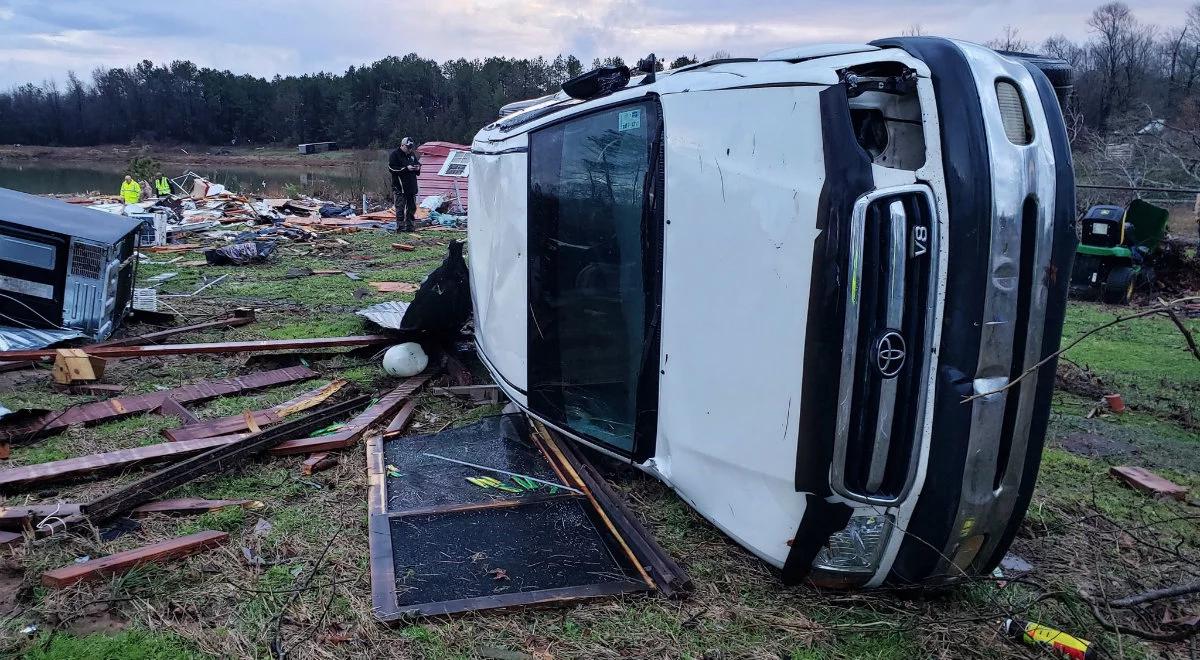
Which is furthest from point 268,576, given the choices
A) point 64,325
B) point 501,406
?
point 64,325

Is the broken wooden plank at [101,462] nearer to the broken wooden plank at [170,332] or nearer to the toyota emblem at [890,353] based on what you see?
the broken wooden plank at [170,332]

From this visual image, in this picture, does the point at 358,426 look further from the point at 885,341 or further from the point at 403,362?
the point at 885,341

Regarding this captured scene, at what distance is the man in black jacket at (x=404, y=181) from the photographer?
1658 centimetres

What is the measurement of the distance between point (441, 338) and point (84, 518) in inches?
119

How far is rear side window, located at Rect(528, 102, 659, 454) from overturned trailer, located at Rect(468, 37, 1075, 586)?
0.06 meters

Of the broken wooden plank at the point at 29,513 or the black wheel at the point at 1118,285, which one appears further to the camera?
the black wheel at the point at 1118,285

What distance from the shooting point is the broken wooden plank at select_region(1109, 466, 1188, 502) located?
398 centimetres

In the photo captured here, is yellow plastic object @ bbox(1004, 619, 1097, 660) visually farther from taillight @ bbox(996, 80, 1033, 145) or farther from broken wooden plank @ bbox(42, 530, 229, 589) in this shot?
broken wooden plank @ bbox(42, 530, 229, 589)

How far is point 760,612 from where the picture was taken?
282cm

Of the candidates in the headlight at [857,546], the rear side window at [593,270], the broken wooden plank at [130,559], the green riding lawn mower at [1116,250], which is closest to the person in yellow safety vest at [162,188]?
the rear side window at [593,270]

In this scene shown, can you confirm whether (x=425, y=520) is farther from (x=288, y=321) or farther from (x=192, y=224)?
(x=192, y=224)

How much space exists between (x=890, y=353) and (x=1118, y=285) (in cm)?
1071

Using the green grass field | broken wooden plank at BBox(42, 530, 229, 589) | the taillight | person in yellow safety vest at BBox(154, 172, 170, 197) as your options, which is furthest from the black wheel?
person in yellow safety vest at BBox(154, 172, 170, 197)

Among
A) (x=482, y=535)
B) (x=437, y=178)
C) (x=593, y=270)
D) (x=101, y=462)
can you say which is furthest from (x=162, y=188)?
(x=482, y=535)
